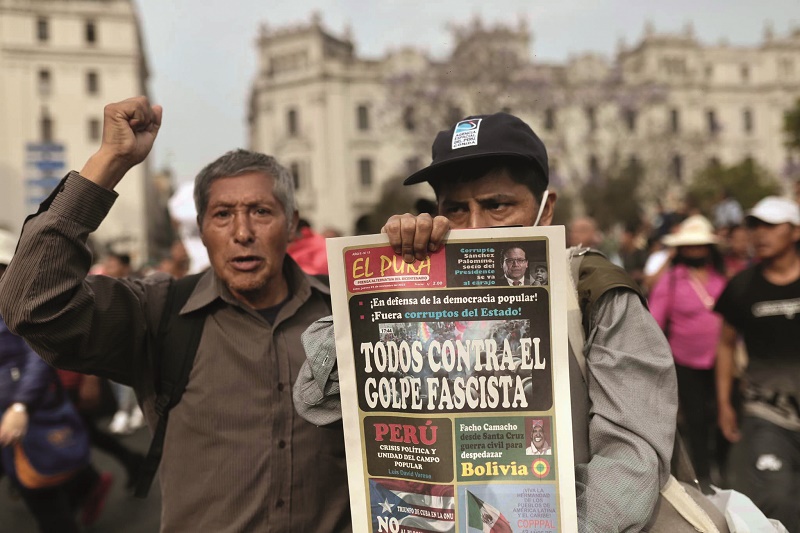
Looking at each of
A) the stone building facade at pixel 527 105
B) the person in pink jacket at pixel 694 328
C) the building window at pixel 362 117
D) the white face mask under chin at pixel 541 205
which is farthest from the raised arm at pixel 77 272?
the building window at pixel 362 117

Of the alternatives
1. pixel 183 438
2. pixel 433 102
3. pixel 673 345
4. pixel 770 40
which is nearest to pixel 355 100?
pixel 433 102

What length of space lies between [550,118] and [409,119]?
7693 mm

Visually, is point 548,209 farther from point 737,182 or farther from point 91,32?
point 91,32

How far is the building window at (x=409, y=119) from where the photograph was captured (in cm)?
3732

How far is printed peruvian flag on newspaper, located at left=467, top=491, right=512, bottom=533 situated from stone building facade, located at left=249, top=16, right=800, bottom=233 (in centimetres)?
3164

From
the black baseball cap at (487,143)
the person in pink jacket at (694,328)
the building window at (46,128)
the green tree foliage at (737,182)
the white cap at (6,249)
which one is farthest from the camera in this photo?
the building window at (46,128)

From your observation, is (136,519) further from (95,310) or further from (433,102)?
(433,102)

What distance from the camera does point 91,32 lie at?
48375 millimetres

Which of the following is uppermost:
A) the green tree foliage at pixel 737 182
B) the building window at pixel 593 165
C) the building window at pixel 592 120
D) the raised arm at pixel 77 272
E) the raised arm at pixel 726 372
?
the building window at pixel 592 120

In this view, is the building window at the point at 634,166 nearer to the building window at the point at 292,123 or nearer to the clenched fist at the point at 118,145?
the building window at the point at 292,123

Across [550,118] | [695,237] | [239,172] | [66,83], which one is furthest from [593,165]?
[239,172]

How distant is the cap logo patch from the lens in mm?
1838

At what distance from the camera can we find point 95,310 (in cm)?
198

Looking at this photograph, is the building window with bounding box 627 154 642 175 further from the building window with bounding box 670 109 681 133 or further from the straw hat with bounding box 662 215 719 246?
the straw hat with bounding box 662 215 719 246
